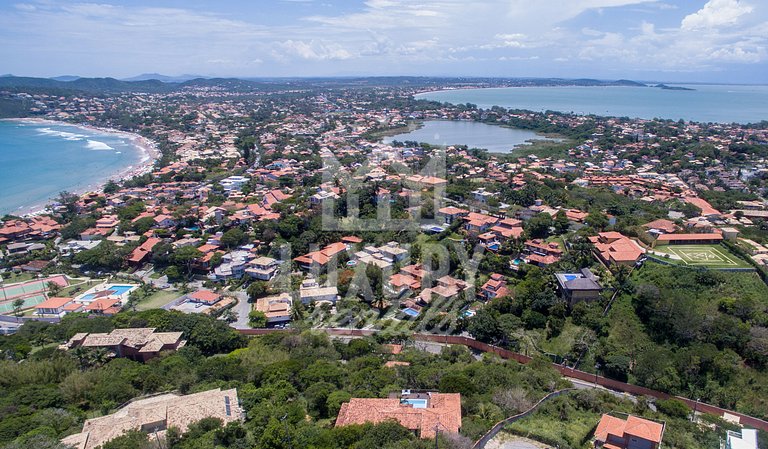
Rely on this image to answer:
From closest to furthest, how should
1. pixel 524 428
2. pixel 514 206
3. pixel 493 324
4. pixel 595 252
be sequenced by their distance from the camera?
1. pixel 524 428
2. pixel 493 324
3. pixel 595 252
4. pixel 514 206

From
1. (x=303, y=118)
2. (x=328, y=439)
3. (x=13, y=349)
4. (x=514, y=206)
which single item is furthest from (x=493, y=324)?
(x=303, y=118)

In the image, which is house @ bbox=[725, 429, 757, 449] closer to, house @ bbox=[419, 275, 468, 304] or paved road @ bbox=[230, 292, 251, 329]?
house @ bbox=[419, 275, 468, 304]

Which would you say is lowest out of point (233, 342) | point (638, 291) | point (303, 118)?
point (233, 342)

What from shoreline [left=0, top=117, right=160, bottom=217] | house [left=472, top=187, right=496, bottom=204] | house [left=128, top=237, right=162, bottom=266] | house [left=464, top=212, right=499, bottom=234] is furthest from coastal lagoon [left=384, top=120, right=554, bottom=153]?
house [left=128, top=237, right=162, bottom=266]

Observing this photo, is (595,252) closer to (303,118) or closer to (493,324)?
(493,324)

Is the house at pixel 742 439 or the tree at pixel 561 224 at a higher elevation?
the tree at pixel 561 224

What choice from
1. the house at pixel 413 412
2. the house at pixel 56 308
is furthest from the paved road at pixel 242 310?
the house at pixel 413 412

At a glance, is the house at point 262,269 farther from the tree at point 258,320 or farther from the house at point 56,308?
the house at point 56,308
